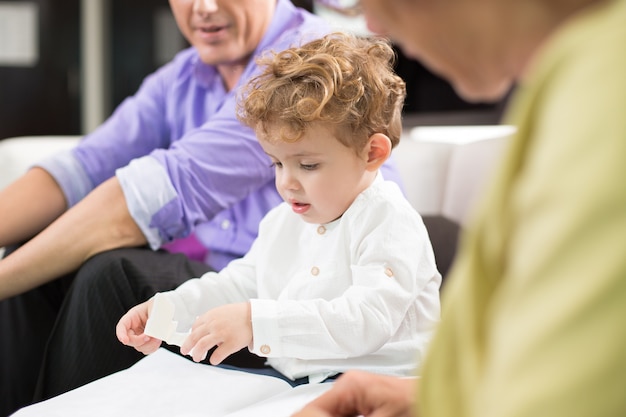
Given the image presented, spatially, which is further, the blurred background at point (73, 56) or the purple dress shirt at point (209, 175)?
the blurred background at point (73, 56)

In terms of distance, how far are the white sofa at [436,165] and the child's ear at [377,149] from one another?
648mm

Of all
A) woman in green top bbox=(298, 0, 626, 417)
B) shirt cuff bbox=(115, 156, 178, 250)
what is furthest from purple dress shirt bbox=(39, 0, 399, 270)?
woman in green top bbox=(298, 0, 626, 417)

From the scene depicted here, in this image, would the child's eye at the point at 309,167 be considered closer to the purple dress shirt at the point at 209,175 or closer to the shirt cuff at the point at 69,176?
the purple dress shirt at the point at 209,175

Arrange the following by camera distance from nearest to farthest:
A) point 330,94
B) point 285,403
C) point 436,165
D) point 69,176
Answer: point 285,403 → point 330,94 → point 69,176 → point 436,165

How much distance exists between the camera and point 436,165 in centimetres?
176

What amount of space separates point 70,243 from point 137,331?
0.35 meters

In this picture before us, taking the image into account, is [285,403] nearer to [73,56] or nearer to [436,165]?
[436,165]

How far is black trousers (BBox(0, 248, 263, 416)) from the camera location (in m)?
1.05

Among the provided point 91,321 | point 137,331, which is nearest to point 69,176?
point 91,321

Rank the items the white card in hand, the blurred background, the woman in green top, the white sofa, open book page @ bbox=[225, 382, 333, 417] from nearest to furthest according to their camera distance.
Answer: the woman in green top
open book page @ bbox=[225, 382, 333, 417]
the white card in hand
the white sofa
the blurred background

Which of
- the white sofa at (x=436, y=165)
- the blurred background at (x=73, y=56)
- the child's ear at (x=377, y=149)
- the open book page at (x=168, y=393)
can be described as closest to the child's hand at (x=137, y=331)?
the open book page at (x=168, y=393)

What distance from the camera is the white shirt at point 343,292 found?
0.85m

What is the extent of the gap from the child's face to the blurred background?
3.30 m

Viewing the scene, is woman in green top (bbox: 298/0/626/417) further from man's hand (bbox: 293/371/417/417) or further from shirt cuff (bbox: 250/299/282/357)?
shirt cuff (bbox: 250/299/282/357)
